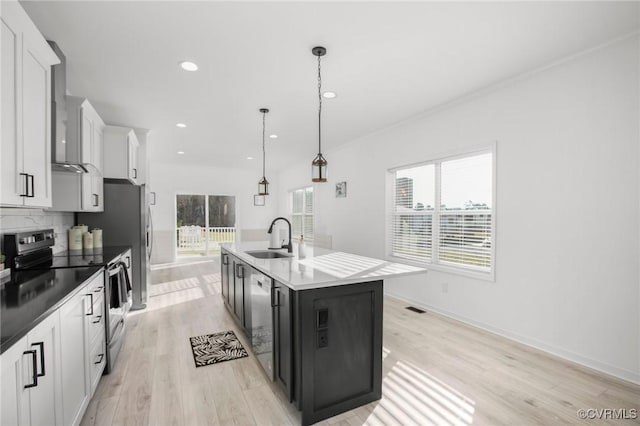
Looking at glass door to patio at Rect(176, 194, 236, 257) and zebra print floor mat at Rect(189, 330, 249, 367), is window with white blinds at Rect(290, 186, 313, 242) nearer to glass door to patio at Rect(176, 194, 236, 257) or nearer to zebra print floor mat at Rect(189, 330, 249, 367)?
glass door to patio at Rect(176, 194, 236, 257)

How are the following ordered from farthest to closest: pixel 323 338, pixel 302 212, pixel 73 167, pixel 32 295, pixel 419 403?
1. pixel 302 212
2. pixel 73 167
3. pixel 419 403
4. pixel 323 338
5. pixel 32 295

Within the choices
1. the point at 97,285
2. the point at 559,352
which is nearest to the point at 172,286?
the point at 97,285

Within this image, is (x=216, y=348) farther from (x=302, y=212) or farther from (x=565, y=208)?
(x=302, y=212)

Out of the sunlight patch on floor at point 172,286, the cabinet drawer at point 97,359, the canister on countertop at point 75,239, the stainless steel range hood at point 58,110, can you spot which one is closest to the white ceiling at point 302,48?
the stainless steel range hood at point 58,110

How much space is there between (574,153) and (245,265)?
3118 millimetres

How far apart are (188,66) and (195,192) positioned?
6004 mm

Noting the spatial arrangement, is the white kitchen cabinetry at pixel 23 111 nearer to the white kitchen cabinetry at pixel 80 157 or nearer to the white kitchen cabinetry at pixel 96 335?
the white kitchen cabinetry at pixel 96 335

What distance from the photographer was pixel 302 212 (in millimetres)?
7926

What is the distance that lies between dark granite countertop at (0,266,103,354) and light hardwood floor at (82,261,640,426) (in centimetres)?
90

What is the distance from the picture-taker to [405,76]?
3.02 meters

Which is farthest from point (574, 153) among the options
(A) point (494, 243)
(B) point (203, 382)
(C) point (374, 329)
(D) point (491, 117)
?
(B) point (203, 382)

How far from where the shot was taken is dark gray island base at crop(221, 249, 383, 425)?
185 centimetres

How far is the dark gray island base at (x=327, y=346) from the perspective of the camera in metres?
1.85

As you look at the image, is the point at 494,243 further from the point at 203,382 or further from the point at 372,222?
the point at 203,382
